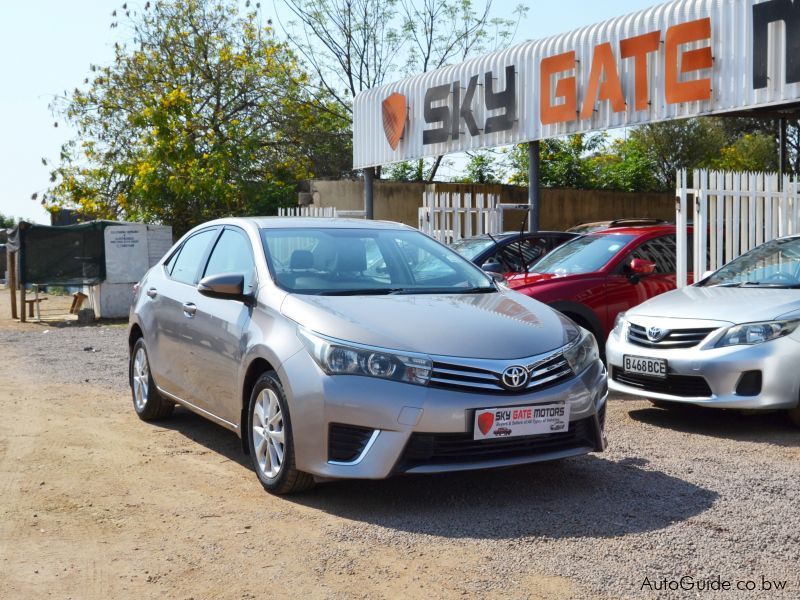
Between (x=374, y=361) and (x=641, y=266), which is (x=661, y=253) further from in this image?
(x=374, y=361)

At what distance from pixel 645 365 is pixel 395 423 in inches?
125

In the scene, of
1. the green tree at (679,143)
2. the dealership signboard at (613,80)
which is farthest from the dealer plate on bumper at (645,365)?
the green tree at (679,143)

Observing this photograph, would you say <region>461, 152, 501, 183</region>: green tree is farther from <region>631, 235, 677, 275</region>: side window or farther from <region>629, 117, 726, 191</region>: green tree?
<region>631, 235, 677, 275</region>: side window

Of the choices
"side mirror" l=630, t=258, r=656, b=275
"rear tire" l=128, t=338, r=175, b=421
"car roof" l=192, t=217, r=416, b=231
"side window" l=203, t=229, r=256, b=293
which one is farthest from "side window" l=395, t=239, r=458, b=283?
"side mirror" l=630, t=258, r=656, b=275

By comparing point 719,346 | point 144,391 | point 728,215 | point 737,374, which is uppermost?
point 728,215

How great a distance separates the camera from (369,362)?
4.95 meters

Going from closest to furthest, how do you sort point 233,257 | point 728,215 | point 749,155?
point 233,257, point 728,215, point 749,155

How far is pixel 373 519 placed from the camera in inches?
195

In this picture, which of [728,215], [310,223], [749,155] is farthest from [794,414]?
[749,155]

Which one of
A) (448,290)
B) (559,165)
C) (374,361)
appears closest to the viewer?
(374,361)

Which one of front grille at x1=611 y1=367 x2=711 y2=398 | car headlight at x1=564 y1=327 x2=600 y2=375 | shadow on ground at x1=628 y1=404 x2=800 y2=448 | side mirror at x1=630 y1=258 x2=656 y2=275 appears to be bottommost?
shadow on ground at x1=628 y1=404 x2=800 y2=448

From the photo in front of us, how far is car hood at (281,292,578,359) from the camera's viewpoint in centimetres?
503

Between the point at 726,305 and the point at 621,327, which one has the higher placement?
the point at 726,305

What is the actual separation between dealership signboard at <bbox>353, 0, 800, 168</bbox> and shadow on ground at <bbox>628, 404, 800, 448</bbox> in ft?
17.5
